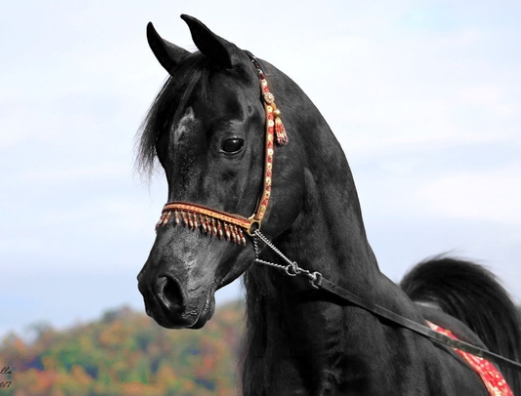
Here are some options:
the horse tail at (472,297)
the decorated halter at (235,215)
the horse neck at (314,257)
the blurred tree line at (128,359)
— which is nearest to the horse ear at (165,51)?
the decorated halter at (235,215)

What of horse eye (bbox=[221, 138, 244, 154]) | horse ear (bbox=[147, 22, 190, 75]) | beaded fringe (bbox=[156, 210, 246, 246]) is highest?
horse ear (bbox=[147, 22, 190, 75])

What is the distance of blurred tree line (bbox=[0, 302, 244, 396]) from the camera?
941 cm

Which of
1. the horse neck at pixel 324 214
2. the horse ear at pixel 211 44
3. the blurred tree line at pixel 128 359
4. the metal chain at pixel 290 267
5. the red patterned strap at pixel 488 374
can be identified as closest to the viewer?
the horse ear at pixel 211 44

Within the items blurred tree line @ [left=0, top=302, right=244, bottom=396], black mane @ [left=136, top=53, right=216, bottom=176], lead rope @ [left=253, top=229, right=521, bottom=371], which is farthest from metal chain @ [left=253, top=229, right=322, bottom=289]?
blurred tree line @ [left=0, top=302, right=244, bottom=396]

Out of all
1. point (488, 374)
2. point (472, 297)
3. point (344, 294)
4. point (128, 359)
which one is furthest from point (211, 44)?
point (128, 359)

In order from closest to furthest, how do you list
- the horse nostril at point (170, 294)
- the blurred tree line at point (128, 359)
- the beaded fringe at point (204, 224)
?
the horse nostril at point (170, 294), the beaded fringe at point (204, 224), the blurred tree line at point (128, 359)

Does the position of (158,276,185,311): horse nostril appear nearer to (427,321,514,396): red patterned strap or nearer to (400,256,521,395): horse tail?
(427,321,514,396): red patterned strap

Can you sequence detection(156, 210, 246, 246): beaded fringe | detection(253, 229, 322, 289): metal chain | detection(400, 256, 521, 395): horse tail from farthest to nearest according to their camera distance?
detection(400, 256, 521, 395): horse tail
detection(253, 229, 322, 289): metal chain
detection(156, 210, 246, 246): beaded fringe

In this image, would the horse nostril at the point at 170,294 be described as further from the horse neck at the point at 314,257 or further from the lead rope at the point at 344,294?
the horse neck at the point at 314,257

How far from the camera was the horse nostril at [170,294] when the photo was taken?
9.98 feet

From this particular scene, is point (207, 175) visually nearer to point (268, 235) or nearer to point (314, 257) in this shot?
point (268, 235)

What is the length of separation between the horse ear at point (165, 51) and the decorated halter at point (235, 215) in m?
0.41

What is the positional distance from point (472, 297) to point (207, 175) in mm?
3292

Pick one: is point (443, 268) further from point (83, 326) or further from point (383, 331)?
point (83, 326)
